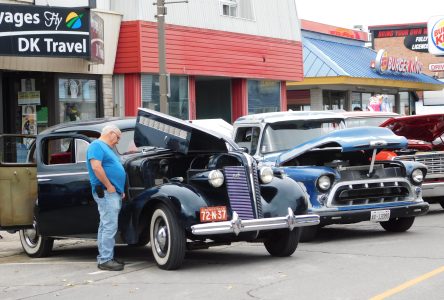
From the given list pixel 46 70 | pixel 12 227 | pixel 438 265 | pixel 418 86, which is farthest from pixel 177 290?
pixel 418 86

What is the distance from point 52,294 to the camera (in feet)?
27.2

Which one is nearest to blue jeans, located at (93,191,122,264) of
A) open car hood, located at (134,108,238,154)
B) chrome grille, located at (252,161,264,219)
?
open car hood, located at (134,108,238,154)

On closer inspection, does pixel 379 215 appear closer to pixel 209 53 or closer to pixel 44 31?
pixel 44 31

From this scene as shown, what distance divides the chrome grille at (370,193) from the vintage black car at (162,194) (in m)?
1.38

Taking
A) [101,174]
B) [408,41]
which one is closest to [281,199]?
[101,174]

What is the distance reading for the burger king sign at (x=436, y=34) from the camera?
43.1 meters

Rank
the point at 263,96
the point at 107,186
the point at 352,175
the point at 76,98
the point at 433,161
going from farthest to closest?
the point at 263,96 → the point at 76,98 → the point at 433,161 → the point at 352,175 → the point at 107,186

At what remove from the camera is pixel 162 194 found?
9.20 m

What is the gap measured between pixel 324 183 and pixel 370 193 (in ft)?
2.45

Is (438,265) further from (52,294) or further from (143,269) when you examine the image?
(52,294)

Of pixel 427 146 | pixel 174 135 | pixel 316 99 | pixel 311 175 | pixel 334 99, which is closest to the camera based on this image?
pixel 174 135

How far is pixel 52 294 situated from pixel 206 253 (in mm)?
3004

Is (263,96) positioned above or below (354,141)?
above

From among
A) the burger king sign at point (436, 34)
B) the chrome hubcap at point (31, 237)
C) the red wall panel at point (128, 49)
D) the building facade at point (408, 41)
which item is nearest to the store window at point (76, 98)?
the red wall panel at point (128, 49)
